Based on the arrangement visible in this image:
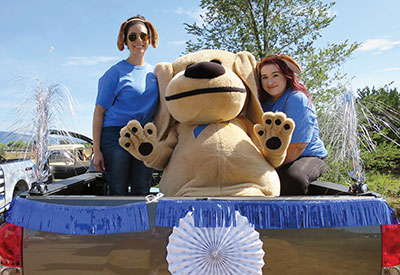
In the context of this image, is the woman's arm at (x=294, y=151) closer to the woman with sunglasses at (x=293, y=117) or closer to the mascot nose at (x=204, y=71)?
the woman with sunglasses at (x=293, y=117)

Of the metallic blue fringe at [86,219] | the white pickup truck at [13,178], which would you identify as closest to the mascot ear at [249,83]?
the metallic blue fringe at [86,219]

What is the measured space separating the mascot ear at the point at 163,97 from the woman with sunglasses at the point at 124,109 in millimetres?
92

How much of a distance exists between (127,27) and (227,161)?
60.2 inches

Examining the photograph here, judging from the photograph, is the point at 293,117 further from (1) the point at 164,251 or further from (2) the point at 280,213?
(1) the point at 164,251

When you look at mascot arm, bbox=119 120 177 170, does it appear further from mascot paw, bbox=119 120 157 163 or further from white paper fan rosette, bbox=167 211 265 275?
white paper fan rosette, bbox=167 211 265 275

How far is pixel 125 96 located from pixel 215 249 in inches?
65.5

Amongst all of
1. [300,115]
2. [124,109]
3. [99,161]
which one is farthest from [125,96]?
[300,115]

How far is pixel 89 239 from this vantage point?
135cm

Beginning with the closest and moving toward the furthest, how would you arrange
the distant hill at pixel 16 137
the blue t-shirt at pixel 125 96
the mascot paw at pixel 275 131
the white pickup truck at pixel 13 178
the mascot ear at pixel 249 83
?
the mascot paw at pixel 275 131
the distant hill at pixel 16 137
the mascot ear at pixel 249 83
the blue t-shirt at pixel 125 96
the white pickup truck at pixel 13 178

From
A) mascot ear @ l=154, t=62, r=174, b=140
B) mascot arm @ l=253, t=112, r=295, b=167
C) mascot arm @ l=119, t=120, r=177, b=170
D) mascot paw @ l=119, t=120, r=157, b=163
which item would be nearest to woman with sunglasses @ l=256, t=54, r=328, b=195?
mascot arm @ l=253, t=112, r=295, b=167

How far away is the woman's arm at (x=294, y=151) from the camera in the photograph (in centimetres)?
240

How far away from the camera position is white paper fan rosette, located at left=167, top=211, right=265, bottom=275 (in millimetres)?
1314

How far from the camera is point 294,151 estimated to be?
242cm

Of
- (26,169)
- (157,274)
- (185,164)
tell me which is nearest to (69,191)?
(185,164)
